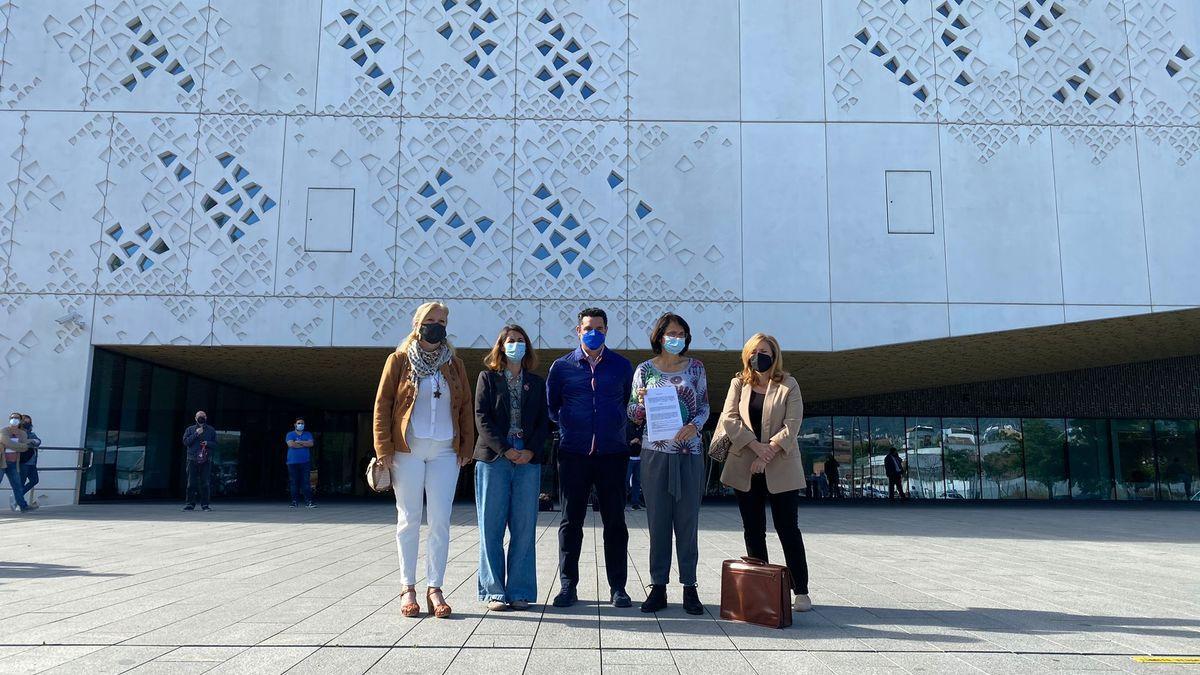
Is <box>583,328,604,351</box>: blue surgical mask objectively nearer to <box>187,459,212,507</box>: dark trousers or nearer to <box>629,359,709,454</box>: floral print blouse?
<box>629,359,709,454</box>: floral print blouse

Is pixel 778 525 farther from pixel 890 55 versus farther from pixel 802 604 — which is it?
pixel 890 55

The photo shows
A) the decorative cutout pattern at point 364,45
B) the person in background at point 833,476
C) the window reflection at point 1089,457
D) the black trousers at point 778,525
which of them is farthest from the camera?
the window reflection at point 1089,457

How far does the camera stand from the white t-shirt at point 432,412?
495cm

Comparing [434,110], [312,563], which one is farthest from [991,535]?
[434,110]

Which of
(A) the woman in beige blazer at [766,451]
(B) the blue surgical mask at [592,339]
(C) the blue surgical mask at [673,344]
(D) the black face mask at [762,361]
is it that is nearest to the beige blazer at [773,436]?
(A) the woman in beige blazer at [766,451]

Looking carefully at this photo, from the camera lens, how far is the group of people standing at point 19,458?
13.1m

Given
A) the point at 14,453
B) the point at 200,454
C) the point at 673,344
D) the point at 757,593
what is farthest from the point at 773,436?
the point at 14,453

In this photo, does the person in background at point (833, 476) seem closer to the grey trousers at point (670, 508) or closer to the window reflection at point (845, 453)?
the window reflection at point (845, 453)

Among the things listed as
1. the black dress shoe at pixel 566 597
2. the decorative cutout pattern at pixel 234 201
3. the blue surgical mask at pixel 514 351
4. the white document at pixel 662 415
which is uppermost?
the decorative cutout pattern at pixel 234 201

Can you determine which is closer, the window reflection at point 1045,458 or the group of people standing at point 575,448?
the group of people standing at point 575,448

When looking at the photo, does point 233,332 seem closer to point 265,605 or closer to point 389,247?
point 389,247

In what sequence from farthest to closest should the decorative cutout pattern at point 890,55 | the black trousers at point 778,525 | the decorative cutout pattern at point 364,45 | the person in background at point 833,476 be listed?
the person in background at point 833,476, the decorative cutout pattern at point 890,55, the decorative cutout pattern at point 364,45, the black trousers at point 778,525

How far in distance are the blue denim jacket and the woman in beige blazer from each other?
683 mm

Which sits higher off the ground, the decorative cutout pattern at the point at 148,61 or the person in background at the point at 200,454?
the decorative cutout pattern at the point at 148,61
